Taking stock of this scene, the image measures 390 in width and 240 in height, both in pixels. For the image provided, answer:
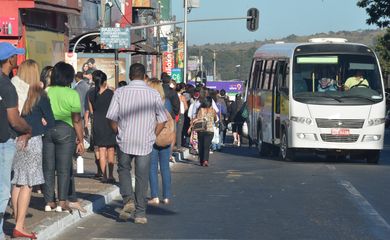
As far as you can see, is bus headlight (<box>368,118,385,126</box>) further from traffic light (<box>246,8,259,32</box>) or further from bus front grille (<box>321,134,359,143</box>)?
traffic light (<box>246,8,259,32</box>)

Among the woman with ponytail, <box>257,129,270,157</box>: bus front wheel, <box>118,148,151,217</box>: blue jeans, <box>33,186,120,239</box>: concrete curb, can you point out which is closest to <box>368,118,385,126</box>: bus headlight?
<box>257,129,270,157</box>: bus front wheel

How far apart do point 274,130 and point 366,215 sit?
38.6 ft

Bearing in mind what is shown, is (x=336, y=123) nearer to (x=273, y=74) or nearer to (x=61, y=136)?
(x=273, y=74)

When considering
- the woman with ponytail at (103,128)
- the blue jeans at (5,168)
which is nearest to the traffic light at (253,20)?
the woman with ponytail at (103,128)

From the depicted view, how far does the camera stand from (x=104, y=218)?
1227 centimetres

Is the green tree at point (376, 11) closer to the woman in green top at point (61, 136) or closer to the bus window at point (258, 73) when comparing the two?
the bus window at point (258, 73)

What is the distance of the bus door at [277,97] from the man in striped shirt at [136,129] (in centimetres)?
1207

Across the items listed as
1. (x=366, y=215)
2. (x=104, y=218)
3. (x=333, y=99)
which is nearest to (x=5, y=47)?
(x=104, y=218)

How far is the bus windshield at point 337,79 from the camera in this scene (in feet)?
72.6

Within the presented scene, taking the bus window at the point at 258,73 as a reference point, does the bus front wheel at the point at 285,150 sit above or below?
below

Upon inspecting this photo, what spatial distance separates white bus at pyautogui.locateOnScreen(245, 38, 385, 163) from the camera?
22.0 meters

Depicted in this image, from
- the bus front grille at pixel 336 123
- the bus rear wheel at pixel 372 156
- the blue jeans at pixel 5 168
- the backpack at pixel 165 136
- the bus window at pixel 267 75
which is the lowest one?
the bus rear wheel at pixel 372 156

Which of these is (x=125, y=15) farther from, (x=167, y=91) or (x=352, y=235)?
(x=352, y=235)

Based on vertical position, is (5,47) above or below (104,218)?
above
